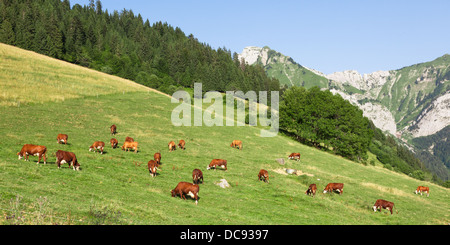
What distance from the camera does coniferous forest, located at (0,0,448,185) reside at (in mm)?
77000

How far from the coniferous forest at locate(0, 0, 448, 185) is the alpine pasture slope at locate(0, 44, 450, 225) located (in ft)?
79.1

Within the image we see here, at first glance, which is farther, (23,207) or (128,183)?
(128,183)

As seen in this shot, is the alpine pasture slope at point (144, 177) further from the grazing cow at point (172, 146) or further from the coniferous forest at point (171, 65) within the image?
the coniferous forest at point (171, 65)

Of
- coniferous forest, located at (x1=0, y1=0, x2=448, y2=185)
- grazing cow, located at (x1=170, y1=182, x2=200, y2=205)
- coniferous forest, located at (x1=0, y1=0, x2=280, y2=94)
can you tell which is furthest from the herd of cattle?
coniferous forest, located at (x1=0, y1=0, x2=280, y2=94)

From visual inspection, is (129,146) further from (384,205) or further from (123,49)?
(123,49)

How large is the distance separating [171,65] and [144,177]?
146 metres

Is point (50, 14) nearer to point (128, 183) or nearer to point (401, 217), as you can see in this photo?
point (128, 183)

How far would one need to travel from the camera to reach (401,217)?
989 inches

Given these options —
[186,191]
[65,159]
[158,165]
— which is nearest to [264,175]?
[158,165]

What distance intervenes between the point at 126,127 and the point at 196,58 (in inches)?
5186

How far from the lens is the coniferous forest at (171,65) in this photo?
77000mm

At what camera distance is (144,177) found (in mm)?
23969
